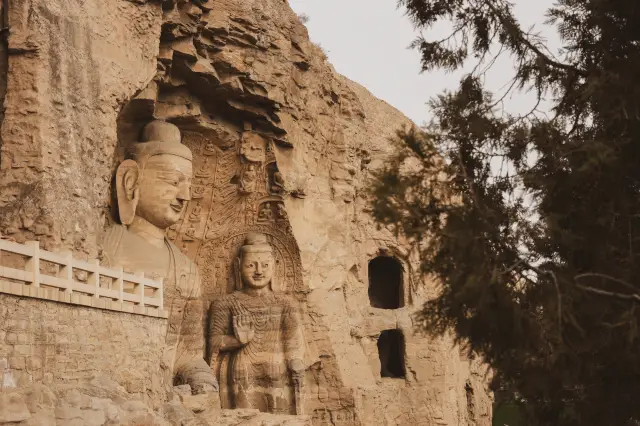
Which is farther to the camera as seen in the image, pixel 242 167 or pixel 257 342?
pixel 242 167

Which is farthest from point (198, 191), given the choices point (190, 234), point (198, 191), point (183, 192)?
point (183, 192)

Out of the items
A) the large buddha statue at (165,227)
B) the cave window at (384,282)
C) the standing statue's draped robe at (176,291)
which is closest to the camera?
the standing statue's draped robe at (176,291)

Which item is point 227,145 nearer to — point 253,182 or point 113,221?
point 253,182

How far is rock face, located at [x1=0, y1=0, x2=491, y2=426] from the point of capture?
41.0 feet

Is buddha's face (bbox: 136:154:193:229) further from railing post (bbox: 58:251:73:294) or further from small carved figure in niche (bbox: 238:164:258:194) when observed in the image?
railing post (bbox: 58:251:73:294)

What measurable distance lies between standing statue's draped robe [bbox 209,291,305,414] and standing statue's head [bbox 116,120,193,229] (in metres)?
2.28

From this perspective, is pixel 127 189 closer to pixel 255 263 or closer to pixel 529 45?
pixel 255 263

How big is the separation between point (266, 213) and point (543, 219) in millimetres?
10222

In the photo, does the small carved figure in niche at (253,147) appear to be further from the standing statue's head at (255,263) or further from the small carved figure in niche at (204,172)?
the standing statue's head at (255,263)

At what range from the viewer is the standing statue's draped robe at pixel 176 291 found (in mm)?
15406

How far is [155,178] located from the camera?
16.0 m

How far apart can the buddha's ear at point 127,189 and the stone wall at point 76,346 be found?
3.18m

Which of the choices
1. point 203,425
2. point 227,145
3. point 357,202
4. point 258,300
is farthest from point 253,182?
point 203,425

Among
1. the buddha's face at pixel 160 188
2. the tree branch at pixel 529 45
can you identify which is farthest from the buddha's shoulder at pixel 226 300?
the tree branch at pixel 529 45
